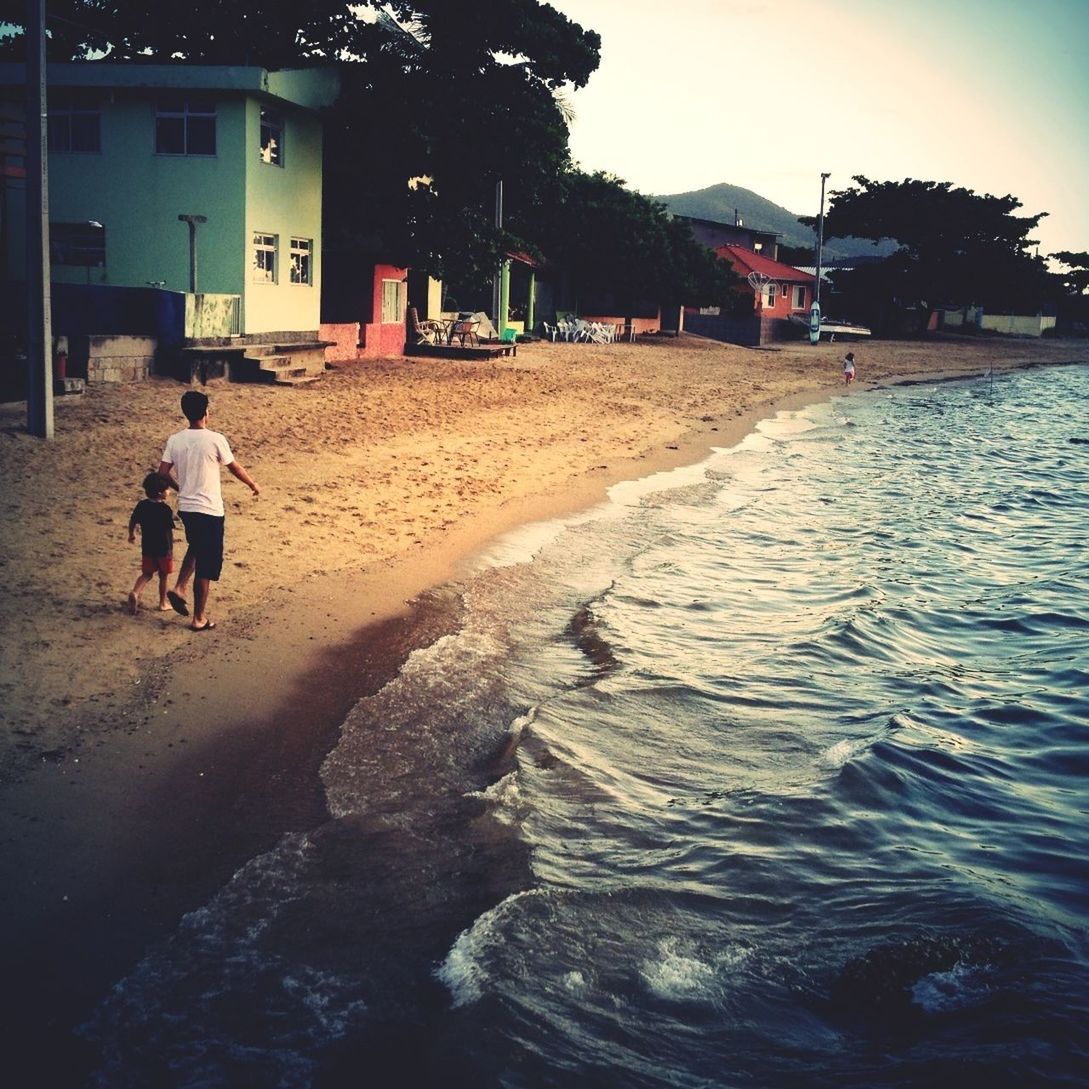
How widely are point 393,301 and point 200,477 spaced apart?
26309 mm

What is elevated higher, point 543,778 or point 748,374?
point 748,374

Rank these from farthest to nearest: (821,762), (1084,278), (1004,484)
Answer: (1084,278) → (1004,484) → (821,762)

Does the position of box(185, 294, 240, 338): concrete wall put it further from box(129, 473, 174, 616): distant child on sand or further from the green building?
box(129, 473, 174, 616): distant child on sand

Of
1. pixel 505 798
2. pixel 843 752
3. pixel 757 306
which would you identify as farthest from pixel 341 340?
pixel 757 306

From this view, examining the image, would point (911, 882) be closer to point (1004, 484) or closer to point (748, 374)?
point (1004, 484)

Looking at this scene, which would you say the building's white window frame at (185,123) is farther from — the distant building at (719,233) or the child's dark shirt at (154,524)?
the distant building at (719,233)

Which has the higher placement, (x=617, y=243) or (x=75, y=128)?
(x=617, y=243)

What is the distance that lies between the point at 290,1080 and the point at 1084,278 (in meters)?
107

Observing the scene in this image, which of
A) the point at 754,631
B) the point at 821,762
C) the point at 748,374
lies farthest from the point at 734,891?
the point at 748,374

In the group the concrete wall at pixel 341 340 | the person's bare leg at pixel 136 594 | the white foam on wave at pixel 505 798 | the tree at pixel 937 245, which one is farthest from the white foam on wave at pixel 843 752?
the tree at pixel 937 245

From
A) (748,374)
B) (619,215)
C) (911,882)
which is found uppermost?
(619,215)

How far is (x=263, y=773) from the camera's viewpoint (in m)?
6.78

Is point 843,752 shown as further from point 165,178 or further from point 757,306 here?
point 757,306

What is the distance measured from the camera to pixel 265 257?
26.2 metres
